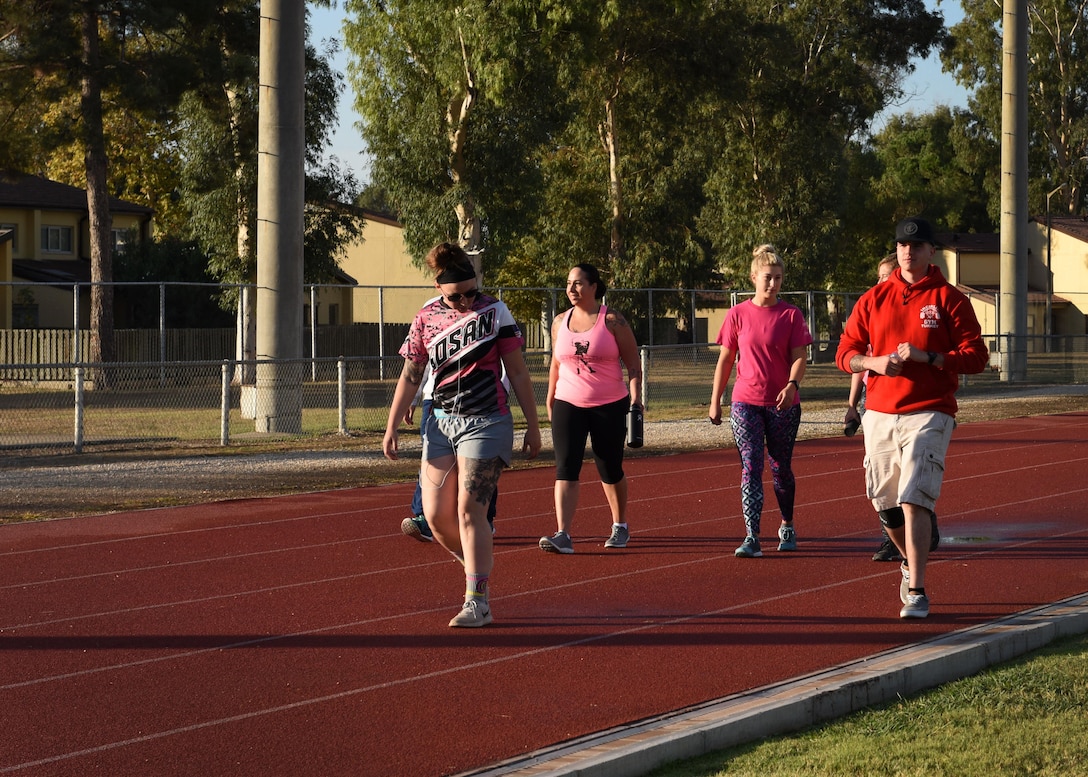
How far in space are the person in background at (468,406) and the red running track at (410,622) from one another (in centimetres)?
55

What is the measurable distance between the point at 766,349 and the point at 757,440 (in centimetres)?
60

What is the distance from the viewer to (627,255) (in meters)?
50.3

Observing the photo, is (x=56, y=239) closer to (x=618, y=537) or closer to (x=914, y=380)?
(x=618, y=537)

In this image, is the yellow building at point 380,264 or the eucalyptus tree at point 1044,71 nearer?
the yellow building at point 380,264

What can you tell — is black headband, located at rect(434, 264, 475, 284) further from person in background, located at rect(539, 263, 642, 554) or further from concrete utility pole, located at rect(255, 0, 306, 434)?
concrete utility pole, located at rect(255, 0, 306, 434)

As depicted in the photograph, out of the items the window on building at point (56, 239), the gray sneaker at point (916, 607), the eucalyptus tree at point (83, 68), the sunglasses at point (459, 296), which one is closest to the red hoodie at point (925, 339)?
the gray sneaker at point (916, 607)

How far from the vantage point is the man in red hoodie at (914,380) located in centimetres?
735

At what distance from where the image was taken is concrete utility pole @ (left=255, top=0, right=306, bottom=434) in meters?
19.8

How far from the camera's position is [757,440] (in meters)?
9.40

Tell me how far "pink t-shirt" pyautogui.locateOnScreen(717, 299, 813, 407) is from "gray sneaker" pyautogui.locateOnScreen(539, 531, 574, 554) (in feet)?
4.91

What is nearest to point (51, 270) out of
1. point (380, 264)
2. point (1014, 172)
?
point (380, 264)

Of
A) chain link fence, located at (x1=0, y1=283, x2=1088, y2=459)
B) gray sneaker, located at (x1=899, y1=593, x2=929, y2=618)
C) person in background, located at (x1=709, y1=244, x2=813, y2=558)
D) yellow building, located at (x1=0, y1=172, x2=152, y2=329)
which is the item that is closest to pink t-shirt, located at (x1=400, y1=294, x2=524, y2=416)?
gray sneaker, located at (x1=899, y1=593, x2=929, y2=618)

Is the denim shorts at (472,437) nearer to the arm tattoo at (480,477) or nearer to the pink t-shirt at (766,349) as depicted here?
the arm tattoo at (480,477)

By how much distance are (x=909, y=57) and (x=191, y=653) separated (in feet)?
173
